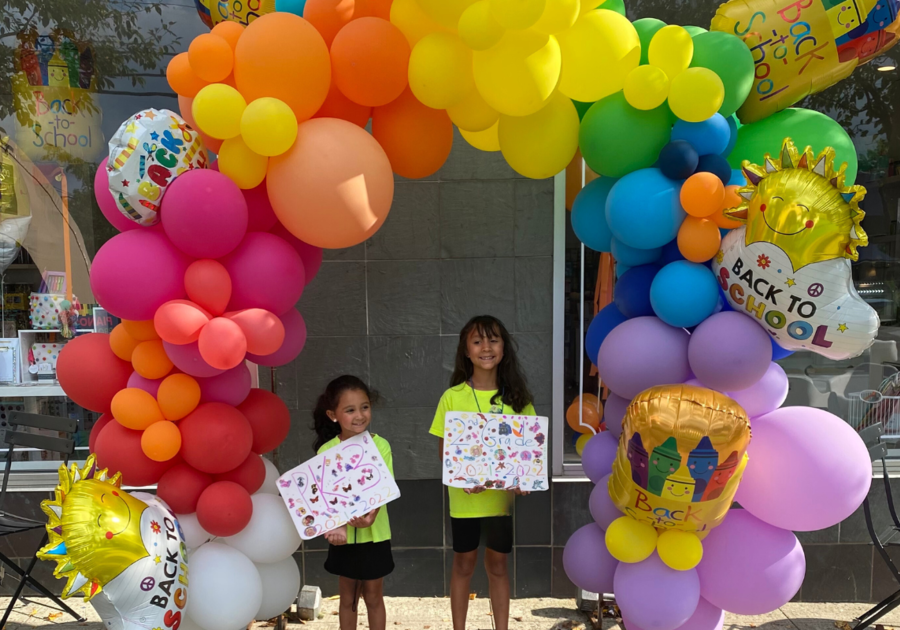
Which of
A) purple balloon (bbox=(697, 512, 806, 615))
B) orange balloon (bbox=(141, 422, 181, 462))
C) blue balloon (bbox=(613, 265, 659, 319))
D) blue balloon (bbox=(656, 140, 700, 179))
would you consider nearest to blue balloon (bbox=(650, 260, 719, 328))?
blue balloon (bbox=(613, 265, 659, 319))

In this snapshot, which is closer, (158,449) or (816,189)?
(816,189)

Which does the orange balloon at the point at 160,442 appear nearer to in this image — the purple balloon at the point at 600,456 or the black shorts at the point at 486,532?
the black shorts at the point at 486,532

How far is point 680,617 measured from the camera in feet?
7.03

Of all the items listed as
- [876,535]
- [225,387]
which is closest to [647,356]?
[225,387]

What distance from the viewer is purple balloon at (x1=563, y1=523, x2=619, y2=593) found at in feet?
7.88

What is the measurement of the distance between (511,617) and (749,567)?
195 centimetres

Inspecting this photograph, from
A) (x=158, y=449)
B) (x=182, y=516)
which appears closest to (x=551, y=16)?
(x=158, y=449)

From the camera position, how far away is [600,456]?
8.54 feet

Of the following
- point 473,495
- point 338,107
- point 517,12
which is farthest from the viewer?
point 473,495

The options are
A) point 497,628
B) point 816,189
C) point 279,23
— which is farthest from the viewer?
point 497,628

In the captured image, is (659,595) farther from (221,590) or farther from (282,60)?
Answer: (282,60)

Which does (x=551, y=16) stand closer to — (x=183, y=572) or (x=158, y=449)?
(x=158, y=449)

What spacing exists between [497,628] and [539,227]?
7.45ft

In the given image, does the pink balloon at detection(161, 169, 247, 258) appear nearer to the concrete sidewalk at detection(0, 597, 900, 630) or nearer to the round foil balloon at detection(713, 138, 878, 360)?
the round foil balloon at detection(713, 138, 878, 360)
